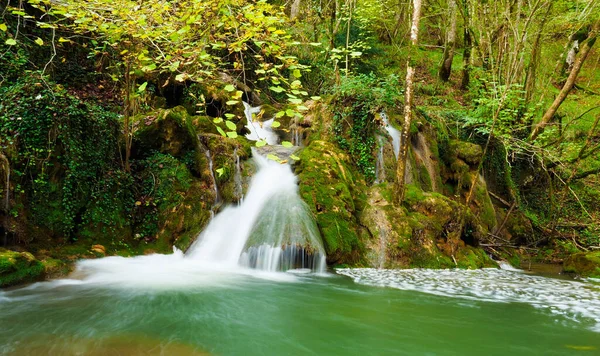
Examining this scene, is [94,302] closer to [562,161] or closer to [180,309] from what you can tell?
[180,309]

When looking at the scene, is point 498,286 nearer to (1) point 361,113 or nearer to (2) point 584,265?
(2) point 584,265

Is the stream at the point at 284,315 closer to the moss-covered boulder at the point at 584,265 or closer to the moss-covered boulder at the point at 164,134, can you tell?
the moss-covered boulder at the point at 584,265

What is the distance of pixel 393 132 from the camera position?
1059 centimetres

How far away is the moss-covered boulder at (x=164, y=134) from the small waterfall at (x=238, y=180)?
46.9 inches

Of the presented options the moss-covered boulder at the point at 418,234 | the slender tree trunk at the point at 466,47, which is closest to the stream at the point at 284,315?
the moss-covered boulder at the point at 418,234

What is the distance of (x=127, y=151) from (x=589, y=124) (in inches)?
745

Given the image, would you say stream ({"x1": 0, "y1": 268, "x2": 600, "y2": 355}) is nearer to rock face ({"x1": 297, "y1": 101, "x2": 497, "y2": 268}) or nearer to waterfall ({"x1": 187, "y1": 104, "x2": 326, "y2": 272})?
waterfall ({"x1": 187, "y1": 104, "x2": 326, "y2": 272})

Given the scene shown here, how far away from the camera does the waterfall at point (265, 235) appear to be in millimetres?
6637

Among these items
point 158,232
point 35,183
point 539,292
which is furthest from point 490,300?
point 35,183

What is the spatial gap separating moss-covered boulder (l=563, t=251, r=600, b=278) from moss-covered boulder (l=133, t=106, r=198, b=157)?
30.1 feet

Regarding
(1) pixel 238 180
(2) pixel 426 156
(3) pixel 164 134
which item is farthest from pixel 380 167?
(3) pixel 164 134

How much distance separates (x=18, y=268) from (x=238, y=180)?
4.50 metres

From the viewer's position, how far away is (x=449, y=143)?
1176 cm

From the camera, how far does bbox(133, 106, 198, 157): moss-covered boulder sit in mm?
7574
